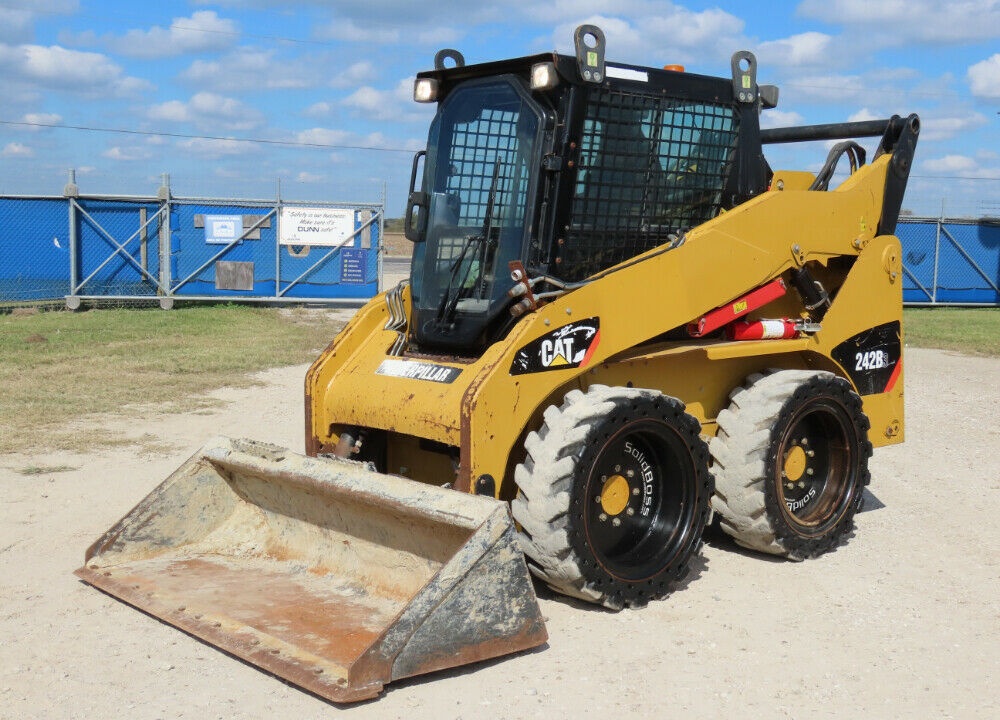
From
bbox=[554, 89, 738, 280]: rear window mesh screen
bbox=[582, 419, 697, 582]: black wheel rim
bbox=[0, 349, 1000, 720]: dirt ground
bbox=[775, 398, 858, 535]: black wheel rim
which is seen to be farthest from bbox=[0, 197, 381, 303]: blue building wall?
bbox=[582, 419, 697, 582]: black wheel rim

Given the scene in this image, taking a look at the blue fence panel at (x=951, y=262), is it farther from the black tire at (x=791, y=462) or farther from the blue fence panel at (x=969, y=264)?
the black tire at (x=791, y=462)

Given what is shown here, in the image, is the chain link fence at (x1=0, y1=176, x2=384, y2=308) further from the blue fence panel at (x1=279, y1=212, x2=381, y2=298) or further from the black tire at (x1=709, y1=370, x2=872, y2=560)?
the black tire at (x1=709, y1=370, x2=872, y2=560)

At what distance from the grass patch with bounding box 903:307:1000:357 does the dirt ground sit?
10.7 metres

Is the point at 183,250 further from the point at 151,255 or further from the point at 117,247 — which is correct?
the point at 117,247

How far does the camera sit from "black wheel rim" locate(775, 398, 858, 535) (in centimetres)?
634

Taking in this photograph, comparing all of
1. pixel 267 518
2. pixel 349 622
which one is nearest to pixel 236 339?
pixel 267 518

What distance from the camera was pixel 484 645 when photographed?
177 inches

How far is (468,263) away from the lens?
19.4 feet

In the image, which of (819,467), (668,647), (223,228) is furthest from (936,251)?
(668,647)

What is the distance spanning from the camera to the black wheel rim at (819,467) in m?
6.34

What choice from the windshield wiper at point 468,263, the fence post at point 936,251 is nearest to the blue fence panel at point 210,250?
the fence post at point 936,251

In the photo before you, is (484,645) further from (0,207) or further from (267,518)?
(0,207)

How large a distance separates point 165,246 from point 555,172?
1627 centimetres

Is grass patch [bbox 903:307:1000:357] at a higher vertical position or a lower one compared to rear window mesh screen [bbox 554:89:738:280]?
lower
